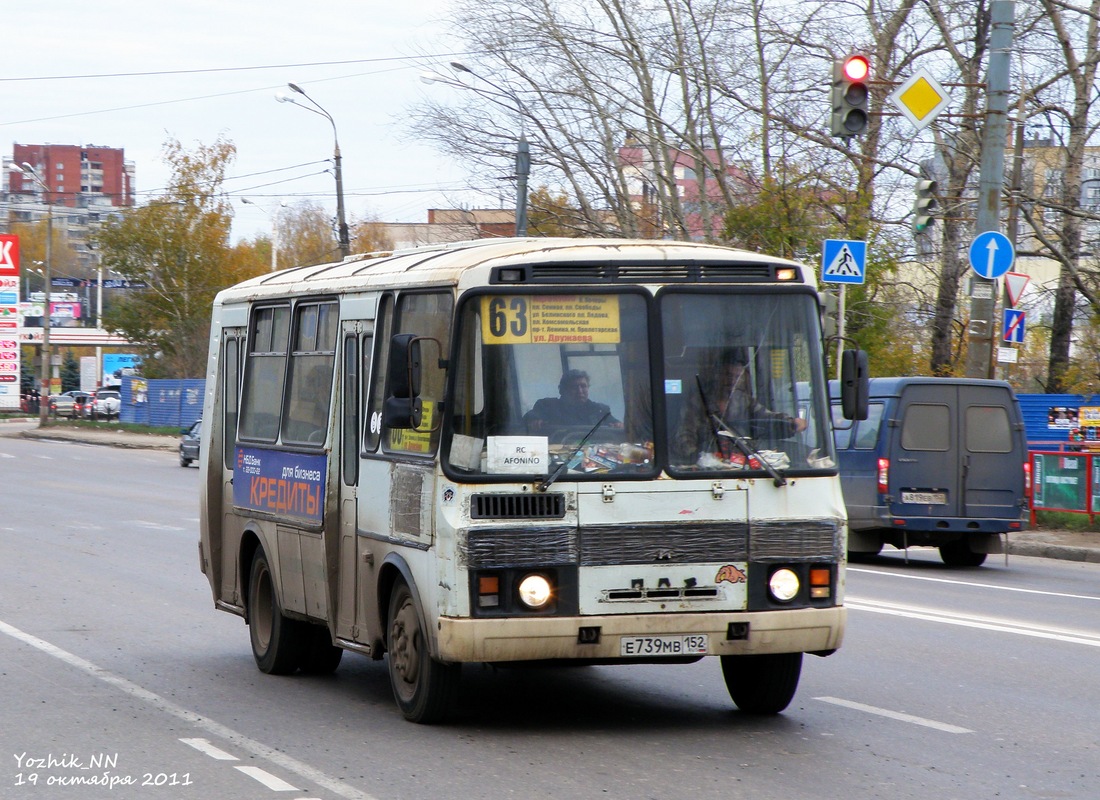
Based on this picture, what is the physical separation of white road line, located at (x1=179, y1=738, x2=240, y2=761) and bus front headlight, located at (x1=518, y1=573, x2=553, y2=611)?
1506 millimetres

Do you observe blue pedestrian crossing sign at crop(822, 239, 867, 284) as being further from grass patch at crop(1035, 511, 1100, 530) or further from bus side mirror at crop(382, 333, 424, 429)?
bus side mirror at crop(382, 333, 424, 429)

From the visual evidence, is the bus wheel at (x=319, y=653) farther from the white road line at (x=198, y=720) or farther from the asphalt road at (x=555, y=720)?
the white road line at (x=198, y=720)

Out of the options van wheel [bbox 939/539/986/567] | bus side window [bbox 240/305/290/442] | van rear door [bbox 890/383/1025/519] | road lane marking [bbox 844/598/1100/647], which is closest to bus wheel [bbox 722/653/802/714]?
bus side window [bbox 240/305/290/442]

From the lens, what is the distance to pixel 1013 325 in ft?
67.0

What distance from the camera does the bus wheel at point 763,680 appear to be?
8.09 m

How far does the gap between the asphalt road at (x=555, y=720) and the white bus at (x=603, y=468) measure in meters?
0.47

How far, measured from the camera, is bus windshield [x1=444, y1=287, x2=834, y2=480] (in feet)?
24.4

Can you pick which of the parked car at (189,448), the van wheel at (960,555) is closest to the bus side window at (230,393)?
the van wheel at (960,555)

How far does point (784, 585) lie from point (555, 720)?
1.45m

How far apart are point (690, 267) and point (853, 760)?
2.50 meters

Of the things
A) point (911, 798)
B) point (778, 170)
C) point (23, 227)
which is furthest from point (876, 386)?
point (23, 227)

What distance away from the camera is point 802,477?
769 centimetres

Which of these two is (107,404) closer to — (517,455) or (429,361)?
(429,361)

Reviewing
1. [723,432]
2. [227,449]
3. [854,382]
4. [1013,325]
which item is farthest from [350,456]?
[1013,325]
